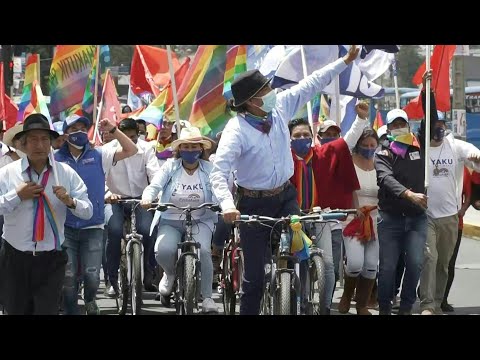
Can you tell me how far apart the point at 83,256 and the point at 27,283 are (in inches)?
75.9

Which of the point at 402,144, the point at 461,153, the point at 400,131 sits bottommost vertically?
the point at 461,153

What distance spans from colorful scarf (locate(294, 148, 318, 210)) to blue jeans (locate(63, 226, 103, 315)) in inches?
66.7

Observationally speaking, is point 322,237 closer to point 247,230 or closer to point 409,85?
point 247,230

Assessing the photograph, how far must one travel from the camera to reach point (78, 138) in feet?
29.6

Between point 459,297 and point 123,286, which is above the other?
point 123,286

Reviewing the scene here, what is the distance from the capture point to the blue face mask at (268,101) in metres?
7.28

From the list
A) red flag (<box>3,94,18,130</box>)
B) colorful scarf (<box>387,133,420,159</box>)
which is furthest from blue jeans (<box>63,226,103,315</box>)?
red flag (<box>3,94,18,130</box>)

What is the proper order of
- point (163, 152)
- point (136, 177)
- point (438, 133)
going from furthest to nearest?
point (163, 152)
point (136, 177)
point (438, 133)

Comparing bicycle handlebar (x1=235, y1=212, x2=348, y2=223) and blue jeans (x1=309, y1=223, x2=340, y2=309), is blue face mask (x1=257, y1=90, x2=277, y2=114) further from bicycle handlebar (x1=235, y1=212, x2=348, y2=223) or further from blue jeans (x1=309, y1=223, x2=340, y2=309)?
blue jeans (x1=309, y1=223, x2=340, y2=309)

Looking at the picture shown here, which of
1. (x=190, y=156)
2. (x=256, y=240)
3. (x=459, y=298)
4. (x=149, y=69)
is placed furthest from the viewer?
(x=149, y=69)

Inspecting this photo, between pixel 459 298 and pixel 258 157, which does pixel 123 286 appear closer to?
pixel 258 157

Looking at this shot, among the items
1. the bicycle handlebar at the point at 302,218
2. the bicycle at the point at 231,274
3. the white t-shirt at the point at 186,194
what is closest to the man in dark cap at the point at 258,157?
the bicycle handlebar at the point at 302,218

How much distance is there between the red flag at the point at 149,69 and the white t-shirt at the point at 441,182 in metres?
9.26

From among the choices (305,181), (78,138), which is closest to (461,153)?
(305,181)
